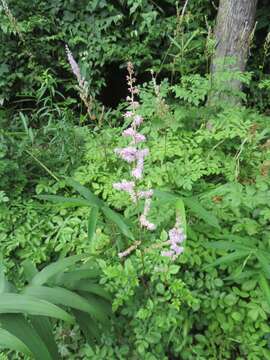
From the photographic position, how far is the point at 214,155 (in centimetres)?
232

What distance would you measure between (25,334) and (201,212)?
855mm

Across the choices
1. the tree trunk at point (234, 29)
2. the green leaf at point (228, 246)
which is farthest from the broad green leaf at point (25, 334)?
the tree trunk at point (234, 29)

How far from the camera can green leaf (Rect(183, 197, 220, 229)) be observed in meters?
1.68

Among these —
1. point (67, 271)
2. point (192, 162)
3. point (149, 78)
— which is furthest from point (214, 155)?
point (149, 78)

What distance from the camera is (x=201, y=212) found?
1716 millimetres

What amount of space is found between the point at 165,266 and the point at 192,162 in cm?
78

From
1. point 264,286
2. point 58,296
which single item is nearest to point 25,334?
point 58,296

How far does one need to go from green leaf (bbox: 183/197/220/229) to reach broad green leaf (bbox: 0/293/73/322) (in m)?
0.71

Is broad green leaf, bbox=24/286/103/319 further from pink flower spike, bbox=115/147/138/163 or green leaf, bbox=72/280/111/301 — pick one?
pink flower spike, bbox=115/147/138/163

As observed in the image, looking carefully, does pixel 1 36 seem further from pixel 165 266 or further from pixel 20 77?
pixel 165 266

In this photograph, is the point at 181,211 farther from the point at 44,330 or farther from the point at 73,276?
the point at 44,330

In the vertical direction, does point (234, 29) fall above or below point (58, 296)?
above

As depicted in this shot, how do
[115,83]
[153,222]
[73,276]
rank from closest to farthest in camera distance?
[73,276]
[153,222]
[115,83]

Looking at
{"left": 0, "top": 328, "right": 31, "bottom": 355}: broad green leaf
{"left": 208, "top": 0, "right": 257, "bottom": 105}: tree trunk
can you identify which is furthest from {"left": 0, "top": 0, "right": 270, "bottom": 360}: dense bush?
{"left": 208, "top": 0, "right": 257, "bottom": 105}: tree trunk
